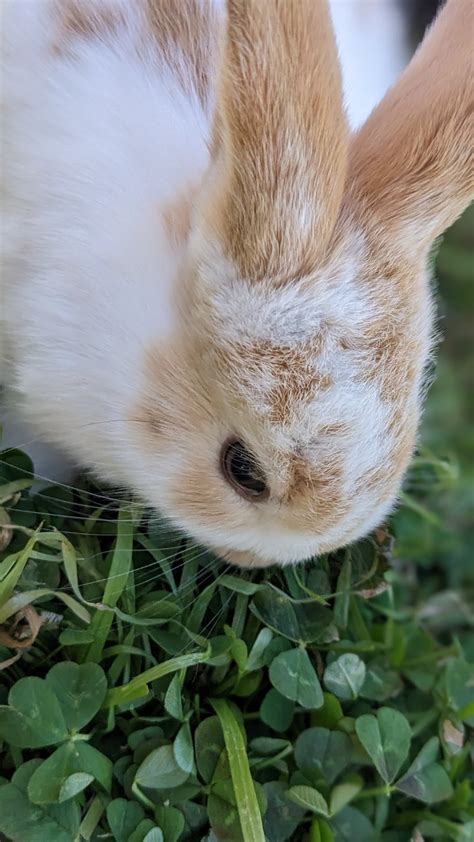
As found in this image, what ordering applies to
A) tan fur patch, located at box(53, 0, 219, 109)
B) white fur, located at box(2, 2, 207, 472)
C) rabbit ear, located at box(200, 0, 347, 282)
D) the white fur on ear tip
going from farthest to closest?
the white fur on ear tip → tan fur patch, located at box(53, 0, 219, 109) → white fur, located at box(2, 2, 207, 472) → rabbit ear, located at box(200, 0, 347, 282)

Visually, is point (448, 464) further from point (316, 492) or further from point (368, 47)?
point (368, 47)

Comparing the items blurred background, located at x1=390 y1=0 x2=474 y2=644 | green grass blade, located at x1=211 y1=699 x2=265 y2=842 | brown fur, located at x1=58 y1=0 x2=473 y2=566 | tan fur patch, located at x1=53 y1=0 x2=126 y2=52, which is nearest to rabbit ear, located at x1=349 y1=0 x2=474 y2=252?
brown fur, located at x1=58 y1=0 x2=473 y2=566

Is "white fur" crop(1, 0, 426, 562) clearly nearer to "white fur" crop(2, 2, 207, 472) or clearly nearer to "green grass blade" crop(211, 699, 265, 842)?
"white fur" crop(2, 2, 207, 472)

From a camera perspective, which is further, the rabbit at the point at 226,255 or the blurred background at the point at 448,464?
the blurred background at the point at 448,464

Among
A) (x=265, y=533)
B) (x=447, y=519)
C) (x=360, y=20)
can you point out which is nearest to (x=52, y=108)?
(x=265, y=533)

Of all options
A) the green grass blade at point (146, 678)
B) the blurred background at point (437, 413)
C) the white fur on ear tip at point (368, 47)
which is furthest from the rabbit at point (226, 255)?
the white fur on ear tip at point (368, 47)

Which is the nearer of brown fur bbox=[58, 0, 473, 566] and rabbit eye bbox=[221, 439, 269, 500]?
brown fur bbox=[58, 0, 473, 566]

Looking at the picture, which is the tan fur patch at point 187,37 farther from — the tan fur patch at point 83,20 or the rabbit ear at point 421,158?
the rabbit ear at point 421,158
